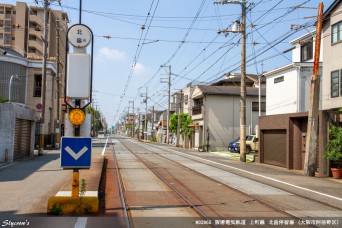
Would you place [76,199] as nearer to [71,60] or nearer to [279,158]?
[71,60]

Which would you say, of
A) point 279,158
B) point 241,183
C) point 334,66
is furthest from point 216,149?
point 241,183

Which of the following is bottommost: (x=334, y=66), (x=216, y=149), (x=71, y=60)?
(x=216, y=149)

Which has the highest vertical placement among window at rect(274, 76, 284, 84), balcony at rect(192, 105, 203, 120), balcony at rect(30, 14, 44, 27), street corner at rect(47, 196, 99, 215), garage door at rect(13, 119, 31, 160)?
balcony at rect(30, 14, 44, 27)

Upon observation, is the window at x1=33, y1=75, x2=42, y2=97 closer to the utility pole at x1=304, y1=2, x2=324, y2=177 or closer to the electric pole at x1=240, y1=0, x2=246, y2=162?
the electric pole at x1=240, y1=0, x2=246, y2=162

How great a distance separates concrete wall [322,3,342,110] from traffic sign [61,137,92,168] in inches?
686

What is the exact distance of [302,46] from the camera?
34.2 m

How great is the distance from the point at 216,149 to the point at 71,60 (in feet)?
144

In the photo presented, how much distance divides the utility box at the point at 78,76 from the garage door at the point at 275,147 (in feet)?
64.6

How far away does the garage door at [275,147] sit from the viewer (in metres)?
26.5

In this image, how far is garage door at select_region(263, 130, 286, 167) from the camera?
26.5m

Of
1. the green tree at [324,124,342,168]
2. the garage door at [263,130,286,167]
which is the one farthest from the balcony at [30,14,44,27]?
the green tree at [324,124,342,168]

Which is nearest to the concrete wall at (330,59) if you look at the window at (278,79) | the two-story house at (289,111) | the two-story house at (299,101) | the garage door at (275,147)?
the two-story house at (299,101)

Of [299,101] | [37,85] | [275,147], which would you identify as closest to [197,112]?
[37,85]

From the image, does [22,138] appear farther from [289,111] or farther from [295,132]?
[289,111]
